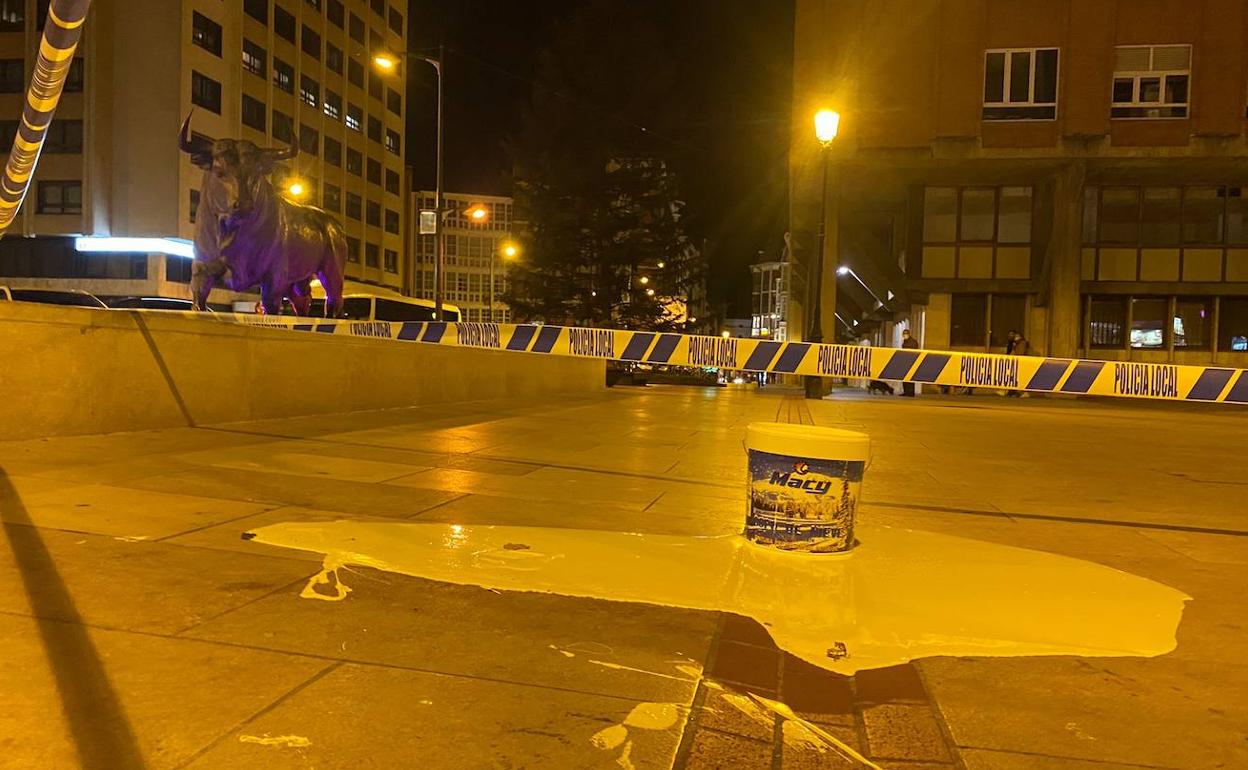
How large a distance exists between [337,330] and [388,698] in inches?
358

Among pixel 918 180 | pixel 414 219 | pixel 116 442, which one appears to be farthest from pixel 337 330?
pixel 414 219

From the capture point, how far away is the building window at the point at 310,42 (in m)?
59.0

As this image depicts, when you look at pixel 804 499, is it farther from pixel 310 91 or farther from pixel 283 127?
pixel 310 91

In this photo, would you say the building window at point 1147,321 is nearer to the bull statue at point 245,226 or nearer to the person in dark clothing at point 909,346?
the person in dark clothing at point 909,346

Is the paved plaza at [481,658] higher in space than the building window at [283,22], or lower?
lower

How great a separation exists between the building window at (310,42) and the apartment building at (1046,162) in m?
44.8

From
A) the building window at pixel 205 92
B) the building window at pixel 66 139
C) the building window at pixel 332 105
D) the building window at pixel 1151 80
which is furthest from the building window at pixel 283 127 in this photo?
the building window at pixel 1151 80

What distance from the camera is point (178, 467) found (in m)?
7.28

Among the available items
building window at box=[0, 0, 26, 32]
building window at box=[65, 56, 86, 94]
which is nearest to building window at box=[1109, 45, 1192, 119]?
building window at box=[65, 56, 86, 94]

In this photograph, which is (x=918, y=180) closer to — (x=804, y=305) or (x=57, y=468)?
(x=804, y=305)

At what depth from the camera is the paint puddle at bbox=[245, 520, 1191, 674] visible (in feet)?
13.6

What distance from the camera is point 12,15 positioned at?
46.8 meters

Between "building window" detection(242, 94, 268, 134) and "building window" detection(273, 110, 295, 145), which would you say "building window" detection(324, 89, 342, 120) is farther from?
"building window" detection(242, 94, 268, 134)

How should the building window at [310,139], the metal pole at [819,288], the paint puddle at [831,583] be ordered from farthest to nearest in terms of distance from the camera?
the building window at [310,139]
the metal pole at [819,288]
the paint puddle at [831,583]
